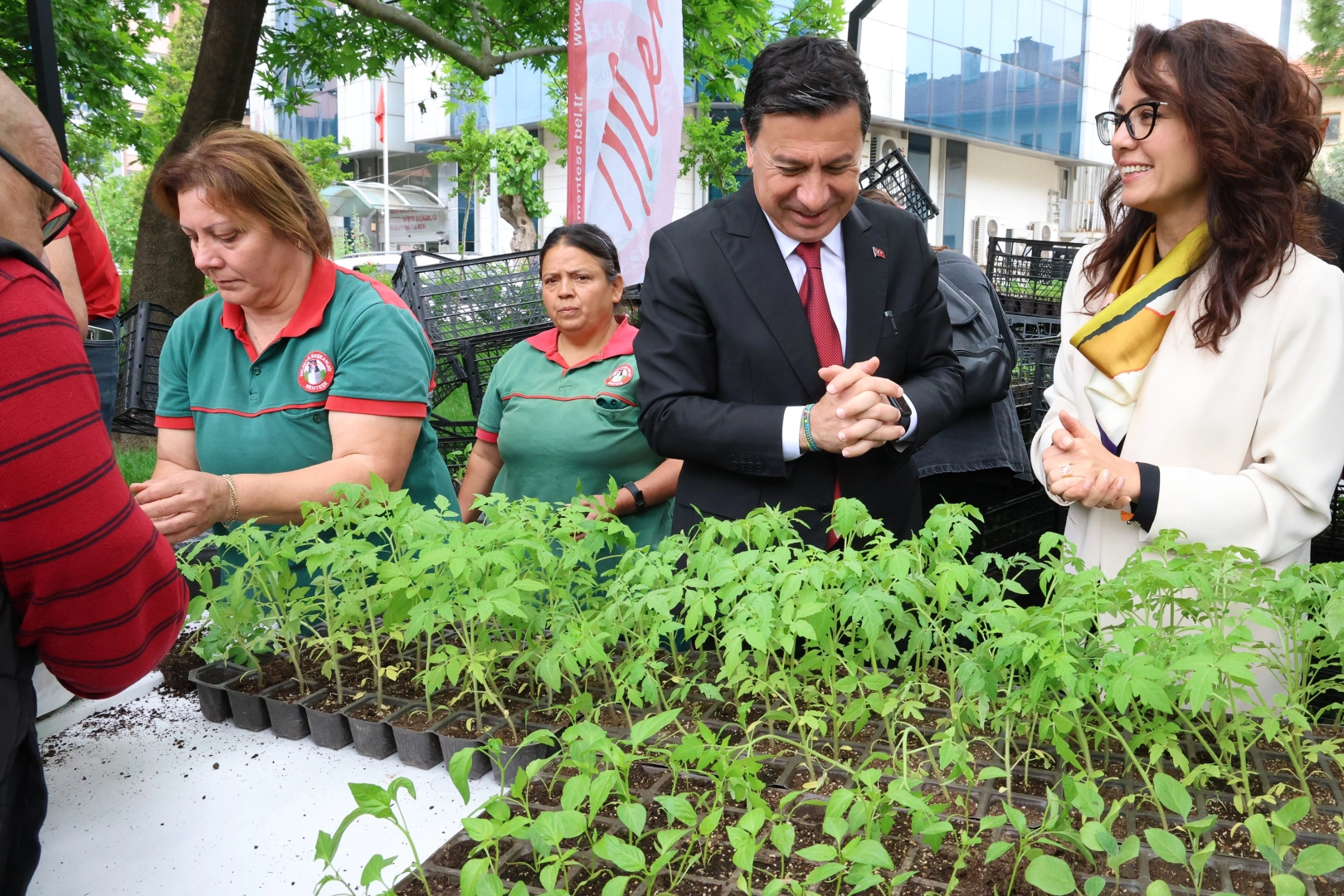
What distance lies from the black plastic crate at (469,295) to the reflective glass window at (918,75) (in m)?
22.3

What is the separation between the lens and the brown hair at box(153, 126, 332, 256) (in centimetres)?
203

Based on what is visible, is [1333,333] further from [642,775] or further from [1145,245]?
[642,775]

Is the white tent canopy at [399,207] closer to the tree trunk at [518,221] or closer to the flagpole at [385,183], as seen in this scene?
the flagpole at [385,183]

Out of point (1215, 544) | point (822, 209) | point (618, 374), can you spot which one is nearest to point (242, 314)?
point (618, 374)

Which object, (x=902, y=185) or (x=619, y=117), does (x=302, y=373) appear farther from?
(x=902, y=185)

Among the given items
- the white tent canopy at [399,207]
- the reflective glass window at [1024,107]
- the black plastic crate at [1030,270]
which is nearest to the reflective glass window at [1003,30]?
the reflective glass window at [1024,107]

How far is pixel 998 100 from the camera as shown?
26.5 meters

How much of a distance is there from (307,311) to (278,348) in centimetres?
11

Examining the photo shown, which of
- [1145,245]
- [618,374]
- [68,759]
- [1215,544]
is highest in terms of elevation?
[1145,245]

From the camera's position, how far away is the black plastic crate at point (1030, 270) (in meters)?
6.33

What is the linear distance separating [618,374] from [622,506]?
1.32 feet

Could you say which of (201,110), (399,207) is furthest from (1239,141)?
(399,207)

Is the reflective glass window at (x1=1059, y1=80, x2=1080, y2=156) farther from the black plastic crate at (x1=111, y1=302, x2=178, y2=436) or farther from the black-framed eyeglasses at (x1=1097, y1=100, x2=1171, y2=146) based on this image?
the black-framed eyeglasses at (x1=1097, y1=100, x2=1171, y2=146)

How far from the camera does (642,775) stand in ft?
4.39
